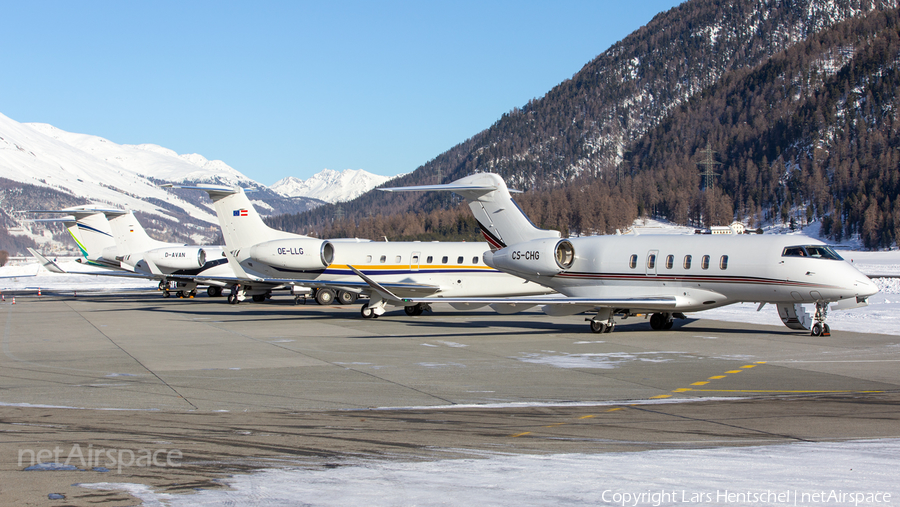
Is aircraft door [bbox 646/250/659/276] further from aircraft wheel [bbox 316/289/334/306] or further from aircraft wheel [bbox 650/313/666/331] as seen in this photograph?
aircraft wheel [bbox 316/289/334/306]

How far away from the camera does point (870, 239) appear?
456ft

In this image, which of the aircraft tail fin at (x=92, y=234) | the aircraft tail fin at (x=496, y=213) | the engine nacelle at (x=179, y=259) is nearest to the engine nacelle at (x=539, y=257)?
the aircraft tail fin at (x=496, y=213)

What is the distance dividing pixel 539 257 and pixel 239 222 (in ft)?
57.2

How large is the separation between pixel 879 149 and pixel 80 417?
197 metres

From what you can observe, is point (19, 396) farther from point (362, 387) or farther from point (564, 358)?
point (564, 358)

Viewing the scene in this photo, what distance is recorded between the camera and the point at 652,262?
21688 millimetres

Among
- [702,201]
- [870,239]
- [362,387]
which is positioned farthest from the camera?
[702,201]

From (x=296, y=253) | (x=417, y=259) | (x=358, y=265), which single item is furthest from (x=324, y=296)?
(x=417, y=259)

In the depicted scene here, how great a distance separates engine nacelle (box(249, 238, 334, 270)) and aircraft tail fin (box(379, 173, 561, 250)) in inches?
326

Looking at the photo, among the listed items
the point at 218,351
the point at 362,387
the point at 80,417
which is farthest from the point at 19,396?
the point at 218,351

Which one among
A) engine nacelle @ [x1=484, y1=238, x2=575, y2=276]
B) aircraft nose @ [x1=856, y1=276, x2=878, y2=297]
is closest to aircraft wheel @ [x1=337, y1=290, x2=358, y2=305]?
engine nacelle @ [x1=484, y1=238, x2=575, y2=276]

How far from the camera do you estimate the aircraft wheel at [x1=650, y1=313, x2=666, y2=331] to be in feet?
74.4

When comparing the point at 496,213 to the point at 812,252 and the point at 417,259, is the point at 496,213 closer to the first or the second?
the point at 417,259

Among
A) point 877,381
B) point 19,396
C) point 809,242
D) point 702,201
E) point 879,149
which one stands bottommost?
point 19,396
